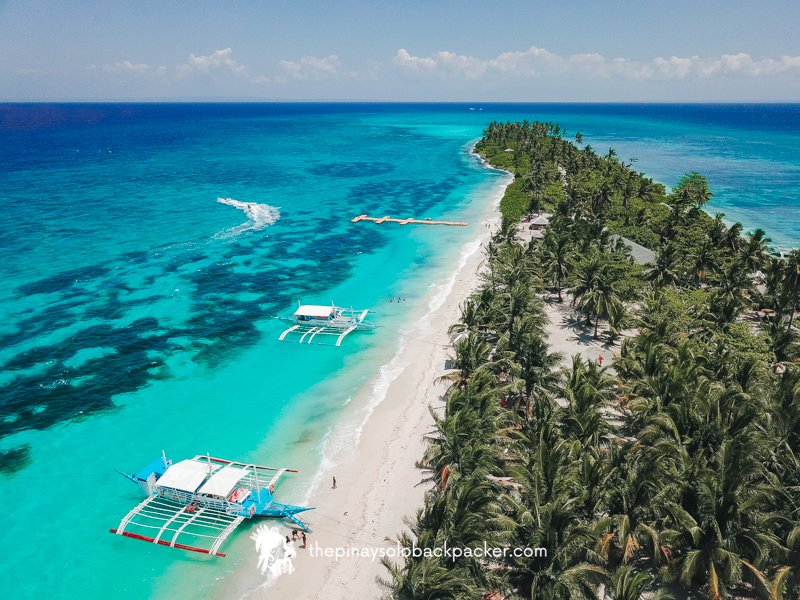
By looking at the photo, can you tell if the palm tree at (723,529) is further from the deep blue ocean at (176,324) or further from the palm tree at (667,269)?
the palm tree at (667,269)

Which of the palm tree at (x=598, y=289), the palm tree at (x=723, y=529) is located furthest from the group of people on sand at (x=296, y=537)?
the palm tree at (x=598, y=289)

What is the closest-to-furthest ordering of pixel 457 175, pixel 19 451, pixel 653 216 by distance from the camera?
pixel 19 451 < pixel 653 216 < pixel 457 175

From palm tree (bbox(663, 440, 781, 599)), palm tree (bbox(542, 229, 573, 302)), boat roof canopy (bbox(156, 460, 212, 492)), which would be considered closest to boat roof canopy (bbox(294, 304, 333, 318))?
boat roof canopy (bbox(156, 460, 212, 492))

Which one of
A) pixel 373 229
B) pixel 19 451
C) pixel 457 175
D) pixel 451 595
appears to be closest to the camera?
pixel 451 595

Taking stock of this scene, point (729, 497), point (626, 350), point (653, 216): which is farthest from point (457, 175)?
point (729, 497)

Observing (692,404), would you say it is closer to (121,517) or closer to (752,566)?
(752,566)

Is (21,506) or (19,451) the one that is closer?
(21,506)
